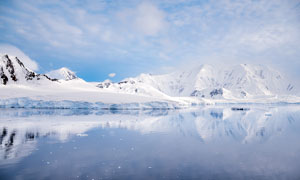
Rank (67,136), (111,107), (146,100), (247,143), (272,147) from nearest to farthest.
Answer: (272,147) → (247,143) → (67,136) → (111,107) → (146,100)

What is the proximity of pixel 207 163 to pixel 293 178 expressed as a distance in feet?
9.31

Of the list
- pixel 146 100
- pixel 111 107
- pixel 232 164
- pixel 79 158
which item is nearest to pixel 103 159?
pixel 79 158

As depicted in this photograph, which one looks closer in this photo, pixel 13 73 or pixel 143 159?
pixel 143 159

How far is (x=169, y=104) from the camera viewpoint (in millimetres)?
53594

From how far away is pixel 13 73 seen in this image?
6531cm

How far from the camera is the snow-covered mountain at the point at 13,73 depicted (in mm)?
62094

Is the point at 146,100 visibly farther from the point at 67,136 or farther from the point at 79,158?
the point at 79,158

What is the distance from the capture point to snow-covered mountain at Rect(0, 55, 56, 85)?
62.1 meters

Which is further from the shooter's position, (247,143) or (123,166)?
(247,143)

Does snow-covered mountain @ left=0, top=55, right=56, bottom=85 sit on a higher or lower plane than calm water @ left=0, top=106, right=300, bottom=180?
higher

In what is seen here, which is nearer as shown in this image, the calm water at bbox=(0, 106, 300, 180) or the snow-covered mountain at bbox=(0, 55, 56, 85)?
the calm water at bbox=(0, 106, 300, 180)

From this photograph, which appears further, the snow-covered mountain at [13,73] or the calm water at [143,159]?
the snow-covered mountain at [13,73]

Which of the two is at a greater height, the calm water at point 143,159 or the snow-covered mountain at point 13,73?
the snow-covered mountain at point 13,73

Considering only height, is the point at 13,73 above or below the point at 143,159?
above
